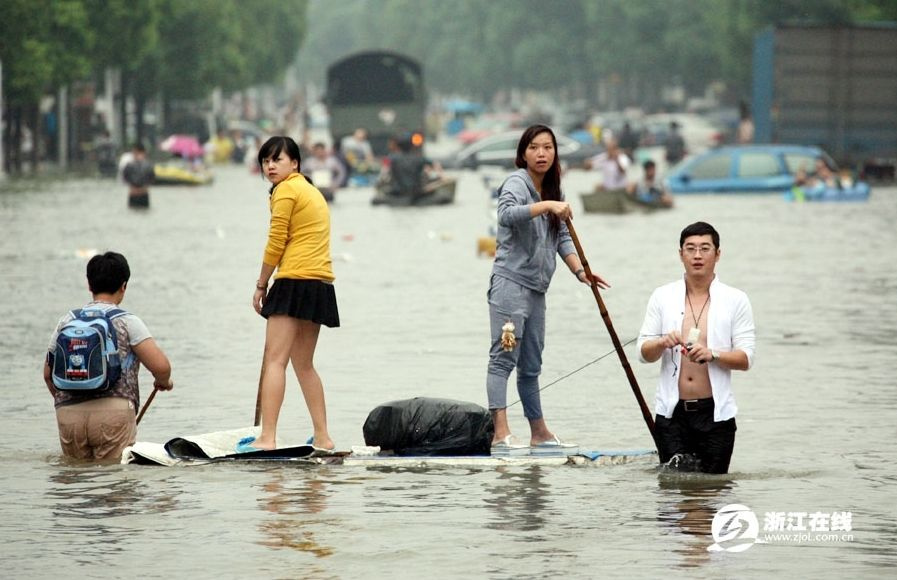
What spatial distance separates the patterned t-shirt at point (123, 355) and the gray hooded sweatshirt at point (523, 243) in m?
1.72

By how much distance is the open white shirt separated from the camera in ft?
29.2

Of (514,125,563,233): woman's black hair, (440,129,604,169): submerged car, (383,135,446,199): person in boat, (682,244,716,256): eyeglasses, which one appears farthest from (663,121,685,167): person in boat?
→ (682,244,716,256): eyeglasses

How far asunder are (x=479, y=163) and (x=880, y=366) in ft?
151

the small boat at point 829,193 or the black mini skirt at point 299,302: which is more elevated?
the small boat at point 829,193

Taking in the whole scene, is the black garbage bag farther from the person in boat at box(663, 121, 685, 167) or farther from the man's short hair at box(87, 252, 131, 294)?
the person in boat at box(663, 121, 685, 167)

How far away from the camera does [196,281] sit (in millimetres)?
21359

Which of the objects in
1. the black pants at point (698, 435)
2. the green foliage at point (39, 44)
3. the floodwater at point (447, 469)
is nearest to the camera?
the floodwater at point (447, 469)

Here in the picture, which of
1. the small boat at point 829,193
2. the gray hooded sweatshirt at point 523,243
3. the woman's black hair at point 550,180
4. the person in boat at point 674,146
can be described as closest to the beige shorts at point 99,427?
the gray hooded sweatshirt at point 523,243

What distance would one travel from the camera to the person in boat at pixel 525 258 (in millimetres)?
9906

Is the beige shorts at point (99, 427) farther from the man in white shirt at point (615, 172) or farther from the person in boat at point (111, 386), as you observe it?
the man in white shirt at point (615, 172)

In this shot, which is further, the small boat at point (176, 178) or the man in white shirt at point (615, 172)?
the small boat at point (176, 178)

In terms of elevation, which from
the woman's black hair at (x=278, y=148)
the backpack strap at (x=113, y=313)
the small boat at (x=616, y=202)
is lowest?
the backpack strap at (x=113, y=313)

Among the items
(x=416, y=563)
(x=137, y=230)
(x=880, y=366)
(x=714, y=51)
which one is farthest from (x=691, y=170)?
(x=714, y=51)

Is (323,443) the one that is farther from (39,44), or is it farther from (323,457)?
(39,44)
